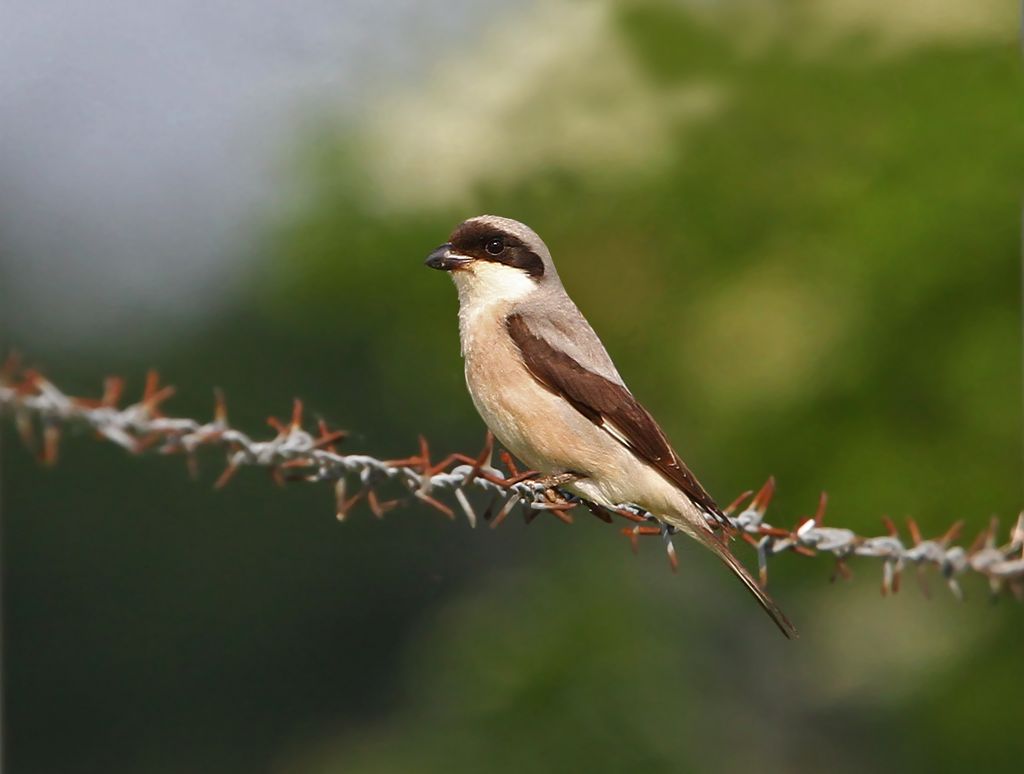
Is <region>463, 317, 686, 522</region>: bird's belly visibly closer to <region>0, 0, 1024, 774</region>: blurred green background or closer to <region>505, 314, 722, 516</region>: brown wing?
<region>505, 314, 722, 516</region>: brown wing

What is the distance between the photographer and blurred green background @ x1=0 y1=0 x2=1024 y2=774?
394 inches

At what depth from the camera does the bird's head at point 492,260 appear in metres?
4.20

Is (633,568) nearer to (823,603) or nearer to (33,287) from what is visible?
(823,603)

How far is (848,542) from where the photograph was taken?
140 inches

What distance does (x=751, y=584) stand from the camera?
11.6 feet

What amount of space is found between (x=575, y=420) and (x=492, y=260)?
26.3 inches

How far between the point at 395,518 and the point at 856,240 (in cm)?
586

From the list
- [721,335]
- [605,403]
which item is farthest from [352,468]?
[721,335]

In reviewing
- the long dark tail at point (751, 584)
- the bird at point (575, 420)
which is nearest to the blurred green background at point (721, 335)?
the bird at point (575, 420)

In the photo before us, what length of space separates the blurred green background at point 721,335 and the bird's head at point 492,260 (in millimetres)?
4513

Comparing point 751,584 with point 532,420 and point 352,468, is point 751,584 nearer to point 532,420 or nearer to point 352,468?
point 532,420

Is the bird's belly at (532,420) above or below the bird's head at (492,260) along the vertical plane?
below

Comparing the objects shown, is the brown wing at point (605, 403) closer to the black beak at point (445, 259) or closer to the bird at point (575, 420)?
the bird at point (575, 420)

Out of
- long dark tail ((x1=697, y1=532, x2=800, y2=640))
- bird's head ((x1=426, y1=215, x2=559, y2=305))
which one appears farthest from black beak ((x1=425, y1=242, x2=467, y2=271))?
long dark tail ((x1=697, y1=532, x2=800, y2=640))
